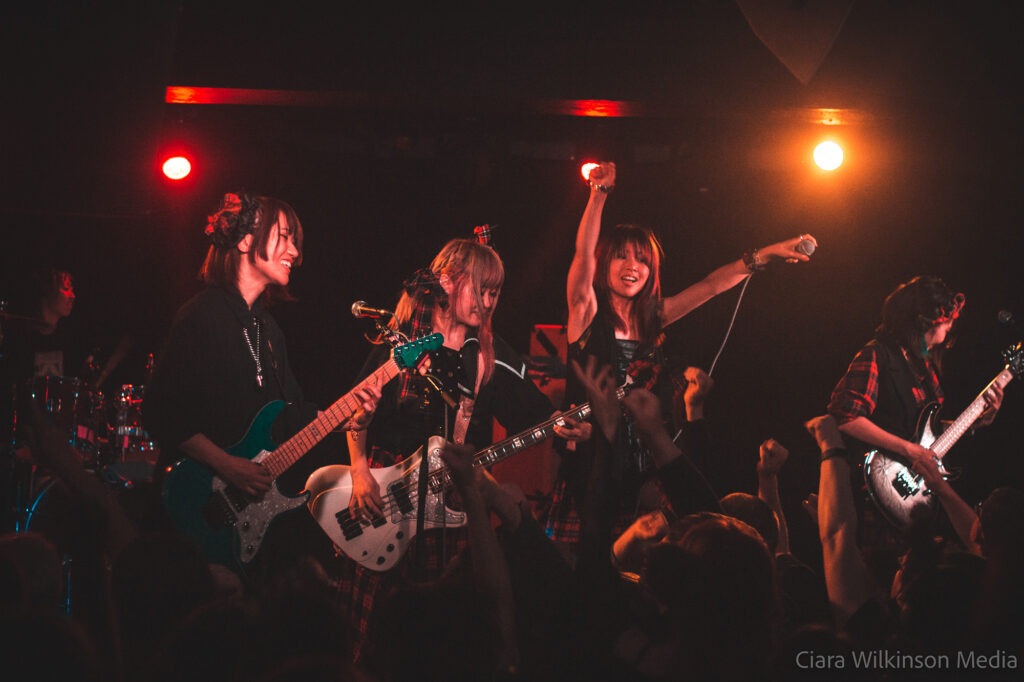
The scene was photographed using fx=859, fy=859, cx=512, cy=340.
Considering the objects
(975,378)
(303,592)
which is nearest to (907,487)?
(975,378)

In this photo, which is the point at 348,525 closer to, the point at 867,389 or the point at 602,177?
the point at 602,177

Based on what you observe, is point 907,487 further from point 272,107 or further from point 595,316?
point 272,107

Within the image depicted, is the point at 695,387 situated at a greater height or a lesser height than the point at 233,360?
lesser

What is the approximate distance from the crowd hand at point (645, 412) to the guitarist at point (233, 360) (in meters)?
2.01

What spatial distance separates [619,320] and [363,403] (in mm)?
Answer: 1753

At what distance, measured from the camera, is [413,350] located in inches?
138

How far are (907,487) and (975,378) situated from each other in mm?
1769

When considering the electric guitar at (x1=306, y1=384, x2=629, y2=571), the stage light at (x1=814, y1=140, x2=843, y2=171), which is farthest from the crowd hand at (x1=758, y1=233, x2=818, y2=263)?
the electric guitar at (x1=306, y1=384, x2=629, y2=571)

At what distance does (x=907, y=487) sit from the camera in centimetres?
527

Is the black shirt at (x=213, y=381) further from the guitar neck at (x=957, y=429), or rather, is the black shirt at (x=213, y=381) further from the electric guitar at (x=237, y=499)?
the guitar neck at (x=957, y=429)

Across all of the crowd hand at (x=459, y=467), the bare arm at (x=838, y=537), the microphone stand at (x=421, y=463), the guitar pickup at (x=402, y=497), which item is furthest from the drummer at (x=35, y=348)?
the bare arm at (x=838, y=537)

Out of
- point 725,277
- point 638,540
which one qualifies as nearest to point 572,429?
point 638,540

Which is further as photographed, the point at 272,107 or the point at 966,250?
the point at 966,250

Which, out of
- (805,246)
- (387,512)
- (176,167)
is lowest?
(387,512)
